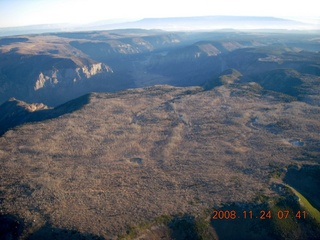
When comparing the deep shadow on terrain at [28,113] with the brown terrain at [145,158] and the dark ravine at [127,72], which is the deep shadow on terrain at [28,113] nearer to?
the brown terrain at [145,158]

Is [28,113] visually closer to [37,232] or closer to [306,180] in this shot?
[37,232]

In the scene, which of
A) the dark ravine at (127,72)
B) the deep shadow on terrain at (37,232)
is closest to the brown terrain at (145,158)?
the deep shadow on terrain at (37,232)

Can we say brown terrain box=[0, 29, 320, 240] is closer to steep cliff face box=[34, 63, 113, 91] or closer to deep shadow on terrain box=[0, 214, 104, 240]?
deep shadow on terrain box=[0, 214, 104, 240]

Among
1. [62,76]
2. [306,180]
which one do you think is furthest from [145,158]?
[62,76]

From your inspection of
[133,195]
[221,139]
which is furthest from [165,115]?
[133,195]

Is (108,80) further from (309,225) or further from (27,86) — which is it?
(309,225)
